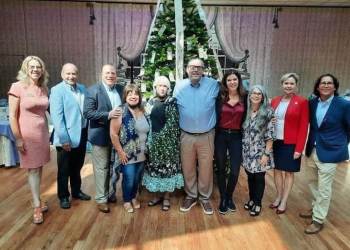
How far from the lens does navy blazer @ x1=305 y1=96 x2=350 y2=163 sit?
8.05 feet

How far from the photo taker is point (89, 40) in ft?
21.0

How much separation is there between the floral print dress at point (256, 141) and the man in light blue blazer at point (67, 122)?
1.57m

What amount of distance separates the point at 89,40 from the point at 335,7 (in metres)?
5.29

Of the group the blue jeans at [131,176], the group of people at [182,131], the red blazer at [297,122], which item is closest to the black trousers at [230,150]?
the group of people at [182,131]

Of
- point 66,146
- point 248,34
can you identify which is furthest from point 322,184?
point 248,34

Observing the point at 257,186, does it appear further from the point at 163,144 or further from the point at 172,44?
the point at 172,44

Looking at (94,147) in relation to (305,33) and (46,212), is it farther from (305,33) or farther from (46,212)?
(305,33)

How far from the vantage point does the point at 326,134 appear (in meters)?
2.52

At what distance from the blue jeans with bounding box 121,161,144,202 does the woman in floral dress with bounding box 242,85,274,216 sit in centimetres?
100

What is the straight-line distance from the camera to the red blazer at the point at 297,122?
2650 mm

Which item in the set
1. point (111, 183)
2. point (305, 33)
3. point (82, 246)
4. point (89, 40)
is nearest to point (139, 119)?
point (111, 183)

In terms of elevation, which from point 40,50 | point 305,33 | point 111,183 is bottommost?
point 111,183

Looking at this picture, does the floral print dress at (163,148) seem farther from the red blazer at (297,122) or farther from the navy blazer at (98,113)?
the red blazer at (297,122)

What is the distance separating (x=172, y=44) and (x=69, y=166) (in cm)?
175
